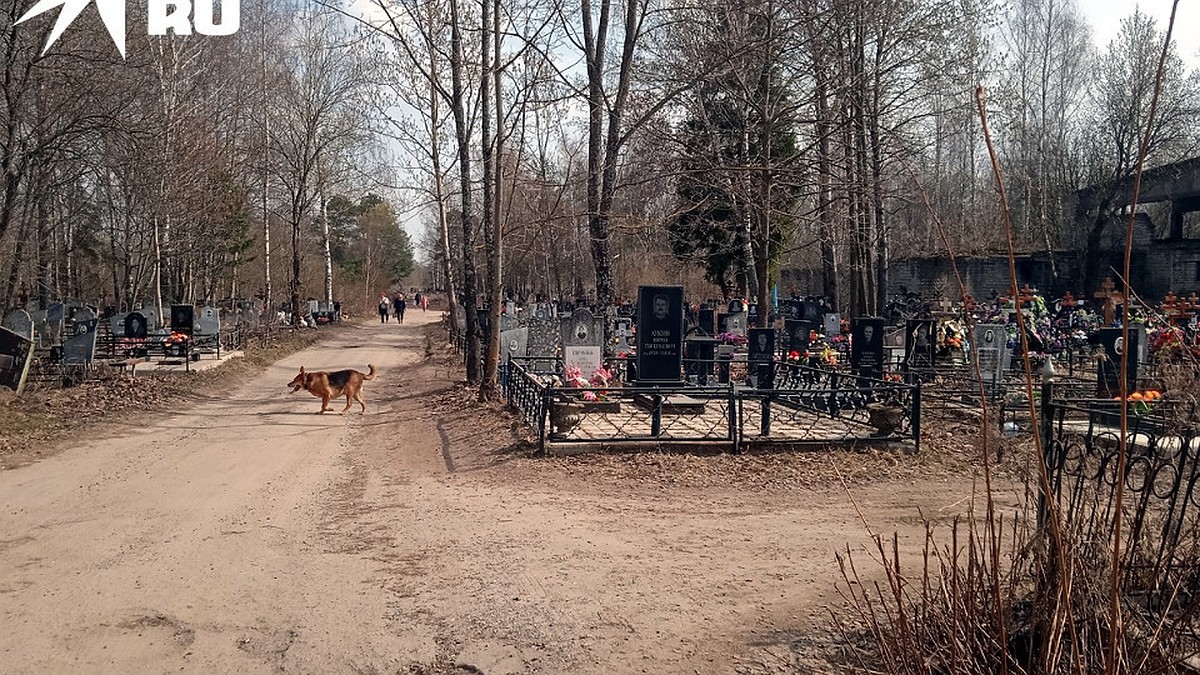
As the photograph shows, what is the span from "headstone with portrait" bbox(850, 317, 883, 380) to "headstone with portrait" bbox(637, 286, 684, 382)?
13.1 ft

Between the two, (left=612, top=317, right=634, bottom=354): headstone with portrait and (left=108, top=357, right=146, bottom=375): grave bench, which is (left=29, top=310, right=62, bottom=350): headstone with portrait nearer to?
(left=108, top=357, right=146, bottom=375): grave bench

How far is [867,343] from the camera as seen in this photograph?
16891mm

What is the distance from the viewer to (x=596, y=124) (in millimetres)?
20188

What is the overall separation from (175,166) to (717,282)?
23.5 metres

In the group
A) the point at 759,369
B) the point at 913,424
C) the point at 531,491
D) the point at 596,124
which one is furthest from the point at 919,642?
the point at 596,124

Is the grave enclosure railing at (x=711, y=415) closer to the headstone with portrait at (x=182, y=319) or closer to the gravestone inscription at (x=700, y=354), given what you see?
the gravestone inscription at (x=700, y=354)

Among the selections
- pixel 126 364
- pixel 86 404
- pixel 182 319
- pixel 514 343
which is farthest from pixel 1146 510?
pixel 182 319

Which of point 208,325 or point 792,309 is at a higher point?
point 792,309

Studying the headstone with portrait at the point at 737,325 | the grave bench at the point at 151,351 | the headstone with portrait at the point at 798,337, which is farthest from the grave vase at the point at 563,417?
the headstone with portrait at the point at 737,325

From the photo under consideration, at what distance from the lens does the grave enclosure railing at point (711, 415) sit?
36.6 feet

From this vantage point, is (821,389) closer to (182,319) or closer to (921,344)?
(921,344)

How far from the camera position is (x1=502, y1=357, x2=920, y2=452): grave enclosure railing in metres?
11.2

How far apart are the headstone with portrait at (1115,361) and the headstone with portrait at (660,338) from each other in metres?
6.21

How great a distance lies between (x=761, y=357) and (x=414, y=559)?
11.1m
